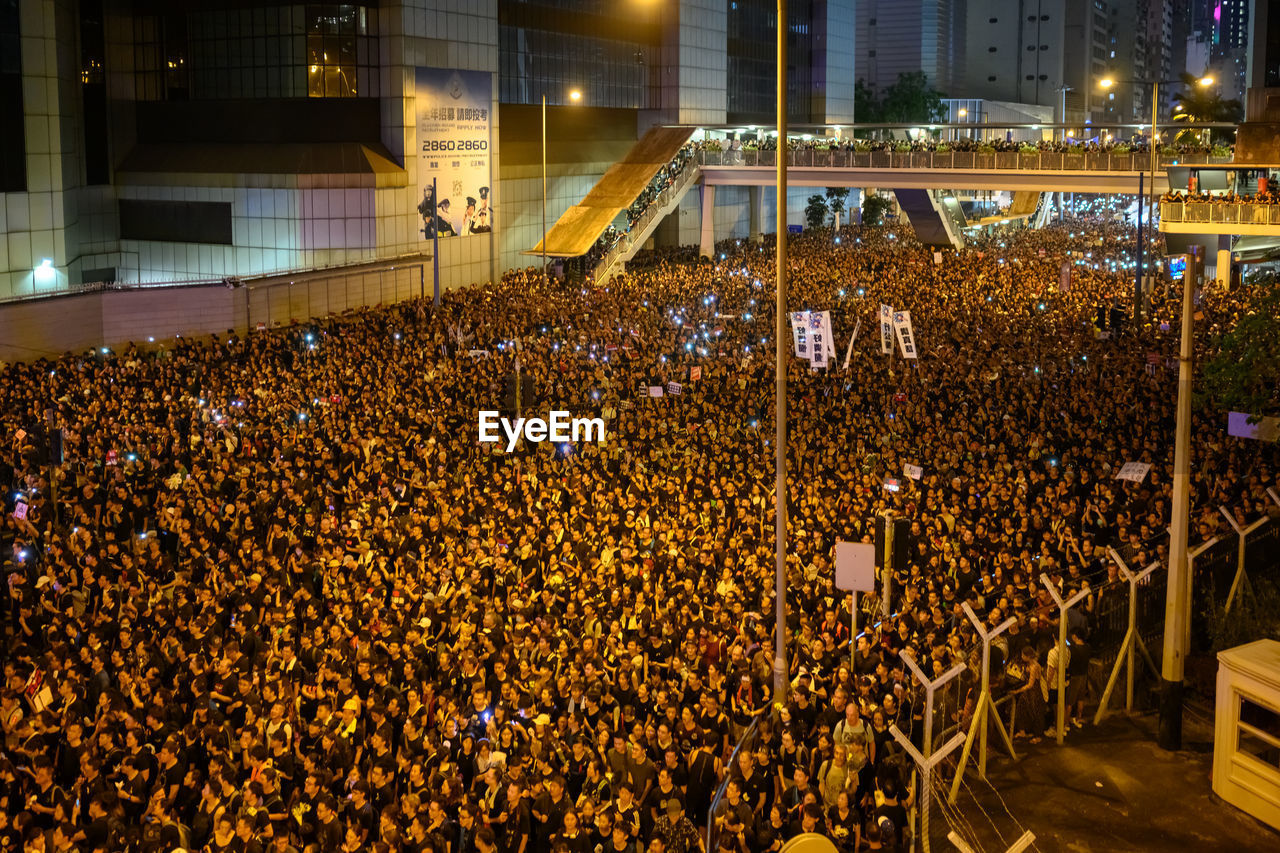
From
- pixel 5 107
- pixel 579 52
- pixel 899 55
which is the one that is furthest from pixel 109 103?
pixel 899 55

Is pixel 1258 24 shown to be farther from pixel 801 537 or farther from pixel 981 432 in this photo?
pixel 801 537

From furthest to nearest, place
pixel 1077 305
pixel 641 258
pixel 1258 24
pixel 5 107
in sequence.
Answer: pixel 1258 24 < pixel 641 258 < pixel 5 107 < pixel 1077 305

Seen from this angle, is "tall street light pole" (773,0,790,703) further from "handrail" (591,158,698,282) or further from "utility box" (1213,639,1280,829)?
"handrail" (591,158,698,282)

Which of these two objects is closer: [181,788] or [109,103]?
[181,788]

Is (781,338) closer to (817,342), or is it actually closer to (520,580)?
(520,580)

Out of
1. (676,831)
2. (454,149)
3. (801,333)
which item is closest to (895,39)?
(454,149)

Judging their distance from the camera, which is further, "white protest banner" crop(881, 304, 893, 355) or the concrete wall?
the concrete wall

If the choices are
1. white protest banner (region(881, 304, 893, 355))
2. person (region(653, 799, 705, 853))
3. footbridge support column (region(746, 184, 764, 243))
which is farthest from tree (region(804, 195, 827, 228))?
person (region(653, 799, 705, 853))

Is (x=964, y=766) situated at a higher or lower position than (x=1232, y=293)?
lower
